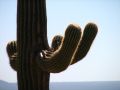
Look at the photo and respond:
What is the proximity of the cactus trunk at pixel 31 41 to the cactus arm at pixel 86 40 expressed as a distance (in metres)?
0.53

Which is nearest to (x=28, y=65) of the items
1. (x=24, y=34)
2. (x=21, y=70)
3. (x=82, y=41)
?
(x=21, y=70)

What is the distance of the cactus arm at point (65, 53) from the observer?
4.64 m

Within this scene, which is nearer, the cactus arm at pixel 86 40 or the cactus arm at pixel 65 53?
the cactus arm at pixel 65 53

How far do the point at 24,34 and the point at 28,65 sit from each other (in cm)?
49

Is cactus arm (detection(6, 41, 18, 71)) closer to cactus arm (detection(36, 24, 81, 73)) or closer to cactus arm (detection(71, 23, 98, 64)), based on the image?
cactus arm (detection(36, 24, 81, 73))

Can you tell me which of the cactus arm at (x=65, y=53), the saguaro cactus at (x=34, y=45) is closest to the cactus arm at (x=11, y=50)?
the saguaro cactus at (x=34, y=45)

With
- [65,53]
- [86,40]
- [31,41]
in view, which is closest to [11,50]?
[31,41]

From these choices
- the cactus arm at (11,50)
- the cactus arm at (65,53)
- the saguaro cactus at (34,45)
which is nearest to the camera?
the cactus arm at (65,53)

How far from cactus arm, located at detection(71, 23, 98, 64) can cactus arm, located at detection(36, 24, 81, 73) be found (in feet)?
2.14

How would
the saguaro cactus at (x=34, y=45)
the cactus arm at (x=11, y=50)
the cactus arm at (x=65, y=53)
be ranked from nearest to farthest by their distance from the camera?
1. the cactus arm at (x=65, y=53)
2. the saguaro cactus at (x=34, y=45)
3. the cactus arm at (x=11, y=50)

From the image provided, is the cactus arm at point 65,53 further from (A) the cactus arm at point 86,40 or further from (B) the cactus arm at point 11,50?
(B) the cactus arm at point 11,50

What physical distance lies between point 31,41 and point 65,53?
0.82m

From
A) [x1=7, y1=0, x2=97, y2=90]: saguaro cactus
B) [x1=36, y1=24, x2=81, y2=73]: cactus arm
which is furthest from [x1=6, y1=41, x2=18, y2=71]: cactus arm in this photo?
[x1=36, y1=24, x2=81, y2=73]: cactus arm

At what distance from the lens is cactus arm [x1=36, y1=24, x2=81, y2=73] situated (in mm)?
4645
